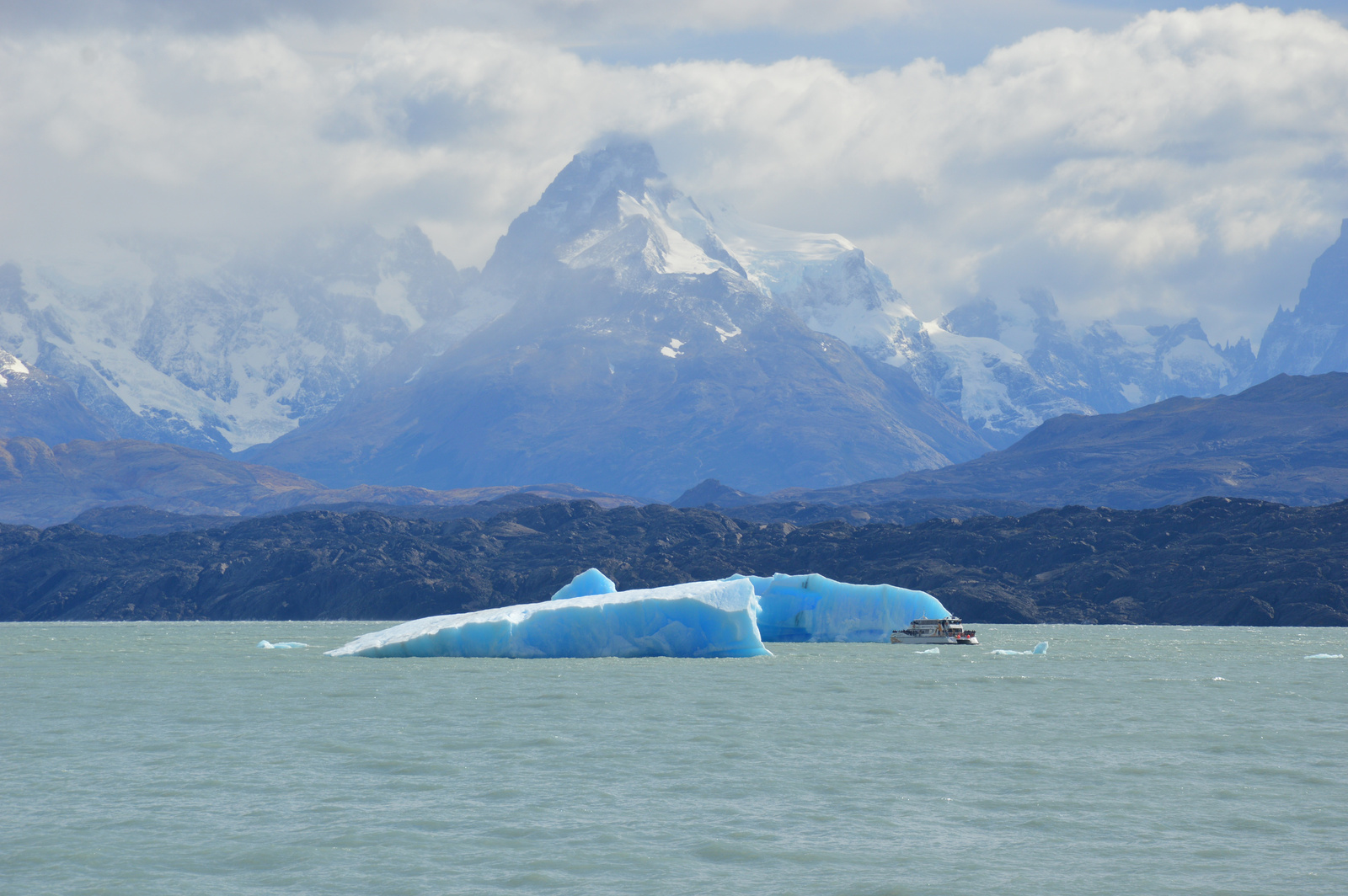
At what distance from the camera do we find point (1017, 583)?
15588 cm

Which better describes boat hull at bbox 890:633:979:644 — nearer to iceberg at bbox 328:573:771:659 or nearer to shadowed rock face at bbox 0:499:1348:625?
iceberg at bbox 328:573:771:659

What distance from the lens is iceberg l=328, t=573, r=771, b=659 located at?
204 ft

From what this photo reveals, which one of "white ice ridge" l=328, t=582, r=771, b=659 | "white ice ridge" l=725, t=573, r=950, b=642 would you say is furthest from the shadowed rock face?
"white ice ridge" l=328, t=582, r=771, b=659

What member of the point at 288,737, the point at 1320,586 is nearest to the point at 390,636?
the point at 288,737

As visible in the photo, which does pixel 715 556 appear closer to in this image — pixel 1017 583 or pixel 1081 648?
pixel 1017 583

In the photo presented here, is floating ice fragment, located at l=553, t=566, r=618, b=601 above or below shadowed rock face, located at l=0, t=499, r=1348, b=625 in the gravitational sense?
below

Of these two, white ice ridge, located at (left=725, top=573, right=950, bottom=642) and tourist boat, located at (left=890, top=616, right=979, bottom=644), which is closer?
white ice ridge, located at (left=725, top=573, right=950, bottom=642)

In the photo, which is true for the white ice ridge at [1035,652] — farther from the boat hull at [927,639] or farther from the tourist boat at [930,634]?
the tourist boat at [930,634]

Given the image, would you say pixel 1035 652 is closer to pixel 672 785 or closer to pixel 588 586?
pixel 588 586

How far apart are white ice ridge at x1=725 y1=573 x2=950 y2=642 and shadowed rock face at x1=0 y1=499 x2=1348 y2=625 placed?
59.7 m

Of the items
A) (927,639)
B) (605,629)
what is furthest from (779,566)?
(605,629)

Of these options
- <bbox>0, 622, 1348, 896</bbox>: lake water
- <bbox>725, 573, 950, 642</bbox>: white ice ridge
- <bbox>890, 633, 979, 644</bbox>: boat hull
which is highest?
<bbox>725, 573, 950, 642</bbox>: white ice ridge

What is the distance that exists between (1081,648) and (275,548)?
432 feet

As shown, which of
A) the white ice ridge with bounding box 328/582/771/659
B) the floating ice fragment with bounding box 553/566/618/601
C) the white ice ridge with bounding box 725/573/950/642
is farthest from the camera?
the white ice ridge with bounding box 725/573/950/642
